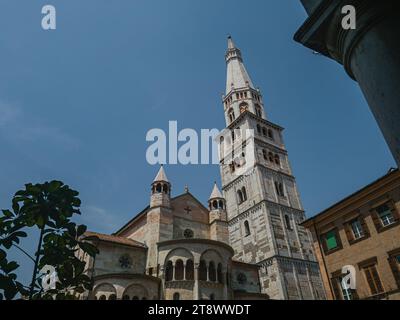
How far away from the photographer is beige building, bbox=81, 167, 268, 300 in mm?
22234

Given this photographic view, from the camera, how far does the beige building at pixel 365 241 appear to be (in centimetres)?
1606

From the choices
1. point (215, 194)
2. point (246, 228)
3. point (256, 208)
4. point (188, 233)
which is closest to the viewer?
point (188, 233)

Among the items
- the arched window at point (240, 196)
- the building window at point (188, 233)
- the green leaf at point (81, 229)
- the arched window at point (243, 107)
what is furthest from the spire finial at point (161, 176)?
the green leaf at point (81, 229)

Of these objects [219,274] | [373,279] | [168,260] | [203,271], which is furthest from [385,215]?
[168,260]

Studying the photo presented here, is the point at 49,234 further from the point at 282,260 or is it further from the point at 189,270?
the point at 282,260

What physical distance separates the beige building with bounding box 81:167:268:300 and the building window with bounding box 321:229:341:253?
8.63 meters

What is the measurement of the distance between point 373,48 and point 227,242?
99.8ft

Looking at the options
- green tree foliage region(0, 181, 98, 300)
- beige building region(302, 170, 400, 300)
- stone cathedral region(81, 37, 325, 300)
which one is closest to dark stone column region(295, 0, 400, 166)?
green tree foliage region(0, 181, 98, 300)

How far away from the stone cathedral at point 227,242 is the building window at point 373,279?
10.7 metres

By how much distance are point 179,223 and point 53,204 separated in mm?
23971

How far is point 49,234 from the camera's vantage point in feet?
21.2

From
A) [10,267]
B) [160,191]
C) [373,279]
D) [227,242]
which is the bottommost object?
[10,267]

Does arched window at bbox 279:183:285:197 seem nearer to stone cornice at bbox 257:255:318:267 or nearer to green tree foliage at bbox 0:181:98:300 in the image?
stone cornice at bbox 257:255:318:267
